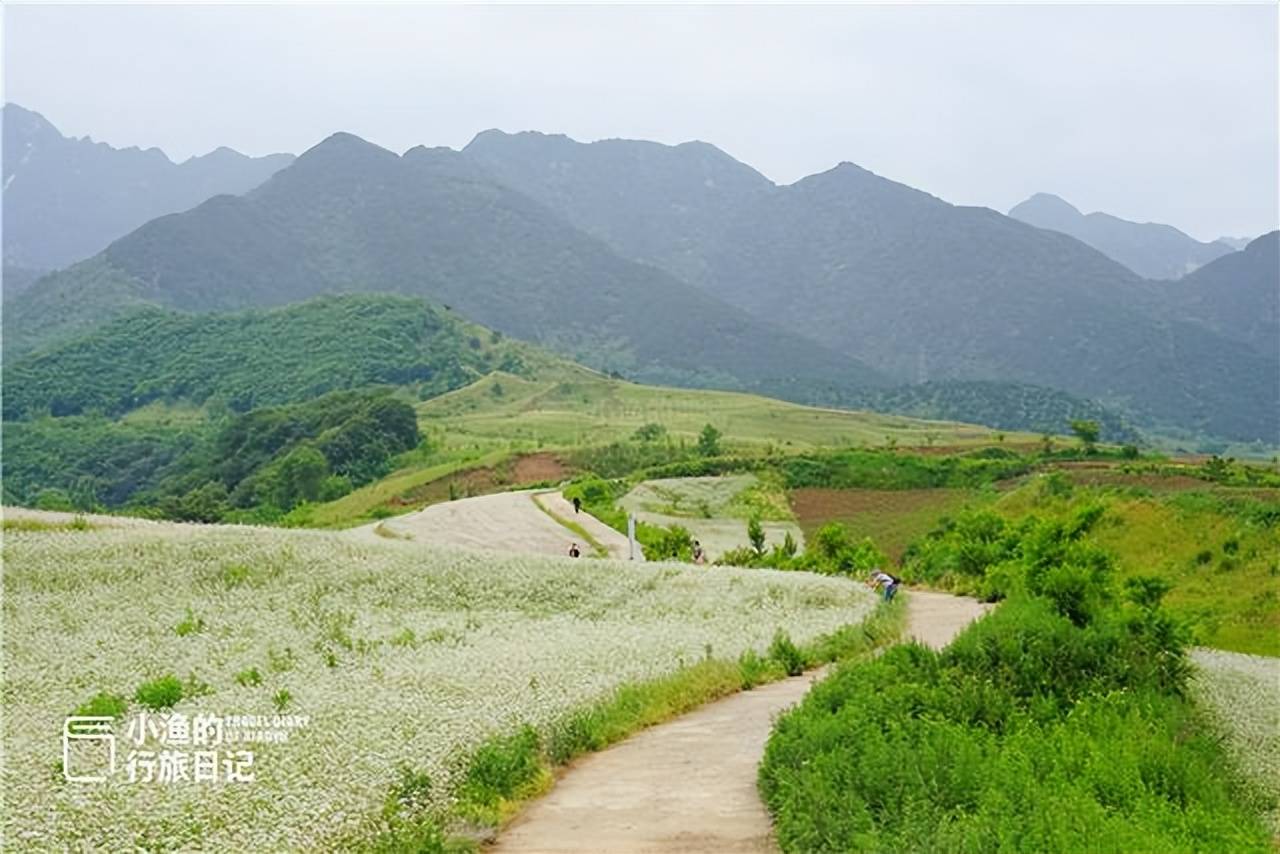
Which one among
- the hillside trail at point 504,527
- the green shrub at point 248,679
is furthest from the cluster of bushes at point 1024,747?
the hillside trail at point 504,527

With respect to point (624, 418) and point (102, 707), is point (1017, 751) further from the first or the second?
point (624, 418)

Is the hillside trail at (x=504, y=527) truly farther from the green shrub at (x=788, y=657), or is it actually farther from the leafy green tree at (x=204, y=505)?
the leafy green tree at (x=204, y=505)

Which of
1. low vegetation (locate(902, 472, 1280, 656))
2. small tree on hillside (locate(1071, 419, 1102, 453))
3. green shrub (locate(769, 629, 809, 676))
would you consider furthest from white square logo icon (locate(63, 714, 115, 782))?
small tree on hillside (locate(1071, 419, 1102, 453))

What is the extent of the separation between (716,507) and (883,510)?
9105mm

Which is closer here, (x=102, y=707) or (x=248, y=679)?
(x=102, y=707)

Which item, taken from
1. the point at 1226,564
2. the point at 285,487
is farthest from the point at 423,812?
the point at 285,487

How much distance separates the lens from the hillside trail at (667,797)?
1180 centimetres

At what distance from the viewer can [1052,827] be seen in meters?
9.88

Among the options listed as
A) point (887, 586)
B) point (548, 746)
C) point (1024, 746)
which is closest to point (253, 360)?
point (887, 586)

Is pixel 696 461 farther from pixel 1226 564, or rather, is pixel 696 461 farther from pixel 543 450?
pixel 1226 564

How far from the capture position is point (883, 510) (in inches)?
2435

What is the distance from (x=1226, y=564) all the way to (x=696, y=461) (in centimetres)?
4157

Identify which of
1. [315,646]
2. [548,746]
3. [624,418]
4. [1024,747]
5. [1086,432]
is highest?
[624,418]

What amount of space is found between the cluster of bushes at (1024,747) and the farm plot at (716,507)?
117 feet
